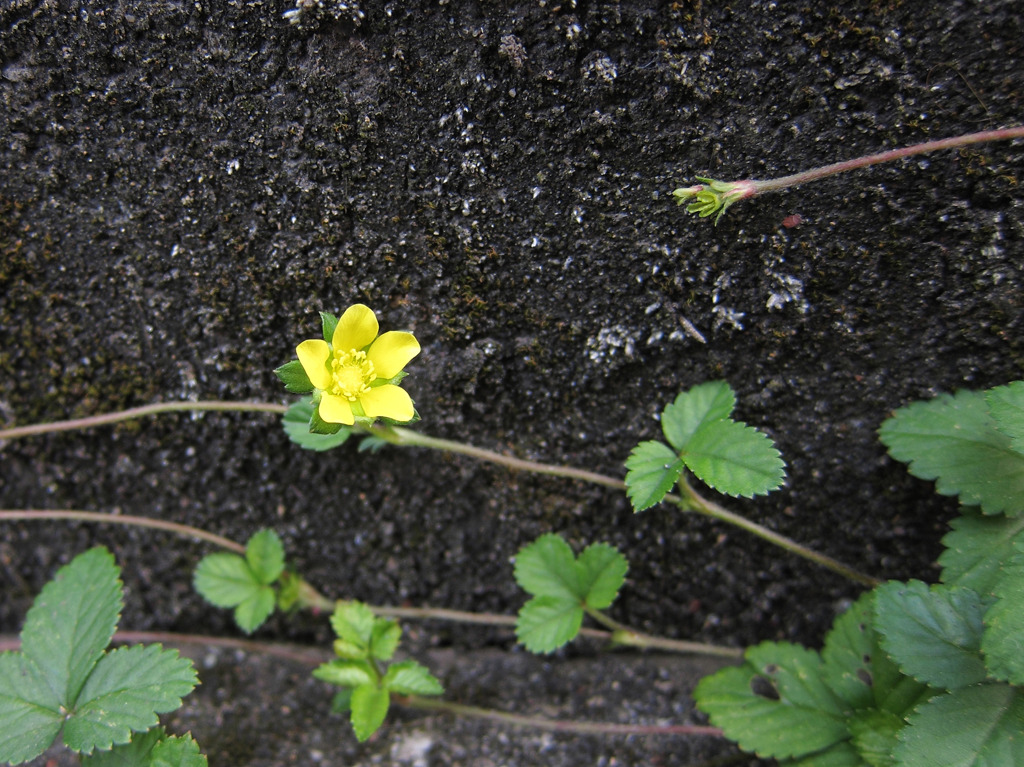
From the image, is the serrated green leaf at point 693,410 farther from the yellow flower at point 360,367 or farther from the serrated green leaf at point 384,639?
the serrated green leaf at point 384,639

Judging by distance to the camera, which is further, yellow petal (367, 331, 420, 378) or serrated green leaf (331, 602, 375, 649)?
serrated green leaf (331, 602, 375, 649)

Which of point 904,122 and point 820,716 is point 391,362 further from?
point 820,716

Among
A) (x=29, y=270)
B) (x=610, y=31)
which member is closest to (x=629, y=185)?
(x=610, y=31)

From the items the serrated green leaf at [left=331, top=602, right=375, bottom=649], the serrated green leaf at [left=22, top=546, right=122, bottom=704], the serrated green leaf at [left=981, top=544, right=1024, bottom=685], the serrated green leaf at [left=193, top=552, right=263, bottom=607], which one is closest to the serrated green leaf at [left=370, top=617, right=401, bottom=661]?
the serrated green leaf at [left=331, top=602, right=375, bottom=649]

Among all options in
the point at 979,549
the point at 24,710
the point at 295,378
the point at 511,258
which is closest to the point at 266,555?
the point at 24,710

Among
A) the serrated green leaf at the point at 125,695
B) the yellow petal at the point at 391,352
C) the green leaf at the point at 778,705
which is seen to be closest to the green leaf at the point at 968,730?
the green leaf at the point at 778,705

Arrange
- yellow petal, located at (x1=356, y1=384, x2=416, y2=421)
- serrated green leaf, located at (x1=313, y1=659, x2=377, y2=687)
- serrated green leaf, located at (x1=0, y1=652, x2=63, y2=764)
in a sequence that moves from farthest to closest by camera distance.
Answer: serrated green leaf, located at (x1=313, y1=659, x2=377, y2=687) → serrated green leaf, located at (x1=0, y1=652, x2=63, y2=764) → yellow petal, located at (x1=356, y1=384, x2=416, y2=421)

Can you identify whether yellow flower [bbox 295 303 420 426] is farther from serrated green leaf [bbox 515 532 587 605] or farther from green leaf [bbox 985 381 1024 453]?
green leaf [bbox 985 381 1024 453]

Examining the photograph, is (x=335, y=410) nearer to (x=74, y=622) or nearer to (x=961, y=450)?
(x=74, y=622)
